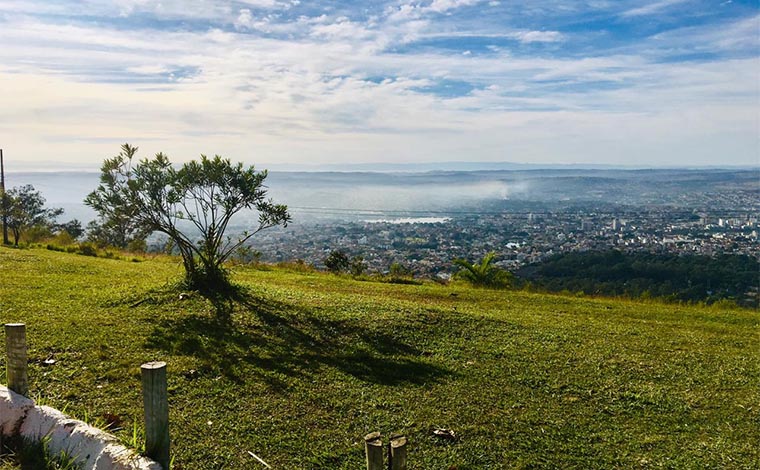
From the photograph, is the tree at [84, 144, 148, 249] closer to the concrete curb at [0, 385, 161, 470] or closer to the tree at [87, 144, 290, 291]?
the tree at [87, 144, 290, 291]

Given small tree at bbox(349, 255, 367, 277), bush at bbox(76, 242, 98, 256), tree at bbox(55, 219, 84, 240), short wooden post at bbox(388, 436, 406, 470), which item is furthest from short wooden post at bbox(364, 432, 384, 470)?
tree at bbox(55, 219, 84, 240)

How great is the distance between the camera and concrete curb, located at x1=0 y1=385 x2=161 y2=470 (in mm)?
3846

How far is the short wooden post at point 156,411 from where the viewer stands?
12.1ft

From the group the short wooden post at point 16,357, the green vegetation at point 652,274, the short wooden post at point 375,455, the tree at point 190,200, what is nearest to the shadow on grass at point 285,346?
the tree at point 190,200

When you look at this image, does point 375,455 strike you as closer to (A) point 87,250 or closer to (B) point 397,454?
(B) point 397,454

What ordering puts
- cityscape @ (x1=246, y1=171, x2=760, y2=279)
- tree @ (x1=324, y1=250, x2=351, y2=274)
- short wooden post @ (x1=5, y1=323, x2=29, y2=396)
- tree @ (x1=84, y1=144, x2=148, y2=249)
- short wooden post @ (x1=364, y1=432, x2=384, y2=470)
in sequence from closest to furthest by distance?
short wooden post @ (x1=364, y1=432, x2=384, y2=470) → short wooden post @ (x1=5, y1=323, x2=29, y2=396) → tree @ (x1=84, y1=144, x2=148, y2=249) → tree @ (x1=324, y1=250, x2=351, y2=274) → cityscape @ (x1=246, y1=171, x2=760, y2=279)

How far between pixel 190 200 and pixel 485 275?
9860 millimetres

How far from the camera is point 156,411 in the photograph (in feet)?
12.3

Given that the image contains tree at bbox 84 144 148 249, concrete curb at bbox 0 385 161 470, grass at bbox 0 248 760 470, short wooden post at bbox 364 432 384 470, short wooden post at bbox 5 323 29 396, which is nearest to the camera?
short wooden post at bbox 364 432 384 470

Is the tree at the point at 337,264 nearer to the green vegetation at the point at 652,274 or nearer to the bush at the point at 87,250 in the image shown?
the green vegetation at the point at 652,274

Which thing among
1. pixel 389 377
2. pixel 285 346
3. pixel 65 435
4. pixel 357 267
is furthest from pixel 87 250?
pixel 65 435

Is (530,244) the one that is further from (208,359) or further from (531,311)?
(208,359)

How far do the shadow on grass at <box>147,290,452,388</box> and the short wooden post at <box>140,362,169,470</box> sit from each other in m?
2.21

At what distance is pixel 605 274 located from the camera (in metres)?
23.9
